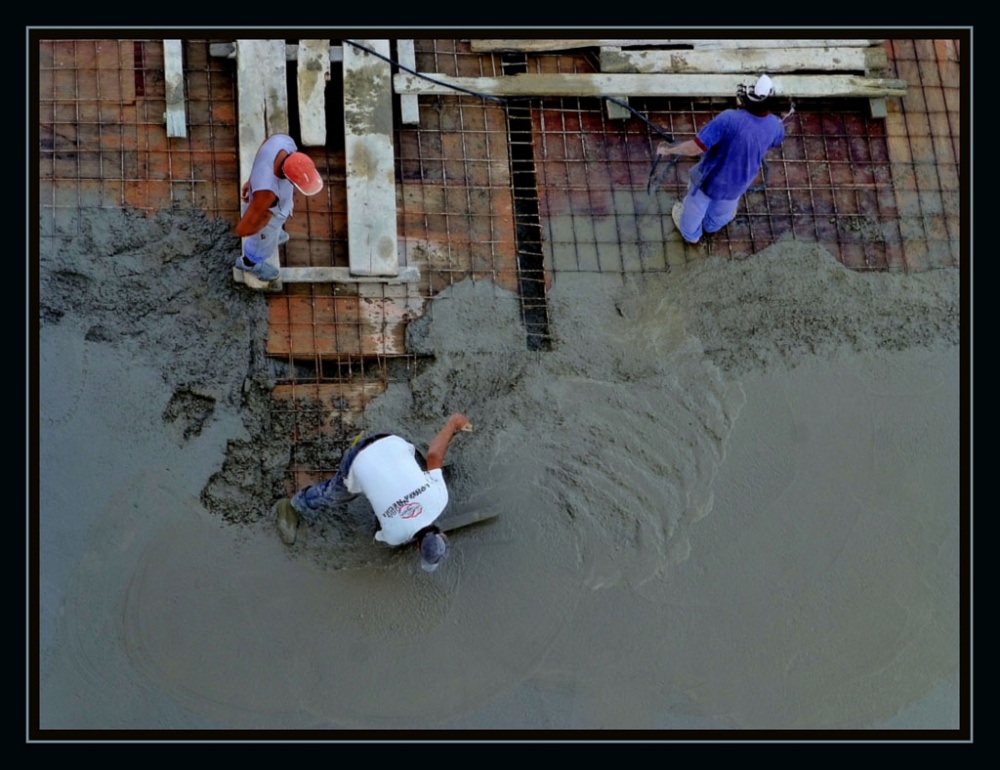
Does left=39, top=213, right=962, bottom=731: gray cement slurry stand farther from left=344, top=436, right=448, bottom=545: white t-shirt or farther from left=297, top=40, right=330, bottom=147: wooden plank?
left=297, top=40, right=330, bottom=147: wooden plank

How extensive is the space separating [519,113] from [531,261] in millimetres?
1038

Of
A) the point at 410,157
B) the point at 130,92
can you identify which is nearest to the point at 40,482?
the point at 130,92

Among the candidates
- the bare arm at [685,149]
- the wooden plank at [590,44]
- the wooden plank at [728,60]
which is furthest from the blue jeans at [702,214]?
the wooden plank at [590,44]

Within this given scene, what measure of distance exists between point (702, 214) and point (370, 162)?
6.76ft

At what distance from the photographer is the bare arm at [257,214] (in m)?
6.30

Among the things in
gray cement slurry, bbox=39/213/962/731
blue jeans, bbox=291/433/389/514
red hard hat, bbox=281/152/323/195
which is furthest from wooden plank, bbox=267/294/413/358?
red hard hat, bbox=281/152/323/195

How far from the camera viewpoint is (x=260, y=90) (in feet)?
23.1

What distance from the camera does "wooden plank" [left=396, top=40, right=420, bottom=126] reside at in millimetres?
7238

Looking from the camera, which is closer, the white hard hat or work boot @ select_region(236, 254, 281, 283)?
the white hard hat

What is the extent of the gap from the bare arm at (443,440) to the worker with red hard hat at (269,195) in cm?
143

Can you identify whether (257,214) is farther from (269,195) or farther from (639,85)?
(639,85)

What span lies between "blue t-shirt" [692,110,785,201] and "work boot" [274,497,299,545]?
310 cm

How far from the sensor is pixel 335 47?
7191 millimetres
